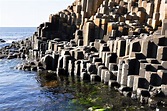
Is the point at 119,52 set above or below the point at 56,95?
above

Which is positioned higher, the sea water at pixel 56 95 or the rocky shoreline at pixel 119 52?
the rocky shoreline at pixel 119 52

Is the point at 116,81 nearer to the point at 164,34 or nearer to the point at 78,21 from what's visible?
the point at 164,34

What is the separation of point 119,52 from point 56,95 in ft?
21.4

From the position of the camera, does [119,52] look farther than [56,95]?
Yes

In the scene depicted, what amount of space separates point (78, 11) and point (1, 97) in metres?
27.0

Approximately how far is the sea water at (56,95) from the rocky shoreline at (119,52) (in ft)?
3.38

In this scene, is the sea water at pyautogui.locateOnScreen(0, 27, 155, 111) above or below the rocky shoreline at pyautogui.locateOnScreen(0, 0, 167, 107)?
below

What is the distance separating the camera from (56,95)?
60.8 feet

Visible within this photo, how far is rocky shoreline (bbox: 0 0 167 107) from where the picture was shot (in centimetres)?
1770

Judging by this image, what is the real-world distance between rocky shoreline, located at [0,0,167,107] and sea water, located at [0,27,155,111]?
3.38 ft

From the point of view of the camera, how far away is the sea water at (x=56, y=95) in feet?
53.1

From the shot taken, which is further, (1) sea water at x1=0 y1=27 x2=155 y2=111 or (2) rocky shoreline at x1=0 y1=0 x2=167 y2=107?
(2) rocky shoreline at x1=0 y1=0 x2=167 y2=107

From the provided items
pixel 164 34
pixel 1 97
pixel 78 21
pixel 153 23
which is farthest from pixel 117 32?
pixel 78 21

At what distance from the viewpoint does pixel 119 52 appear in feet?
72.6
